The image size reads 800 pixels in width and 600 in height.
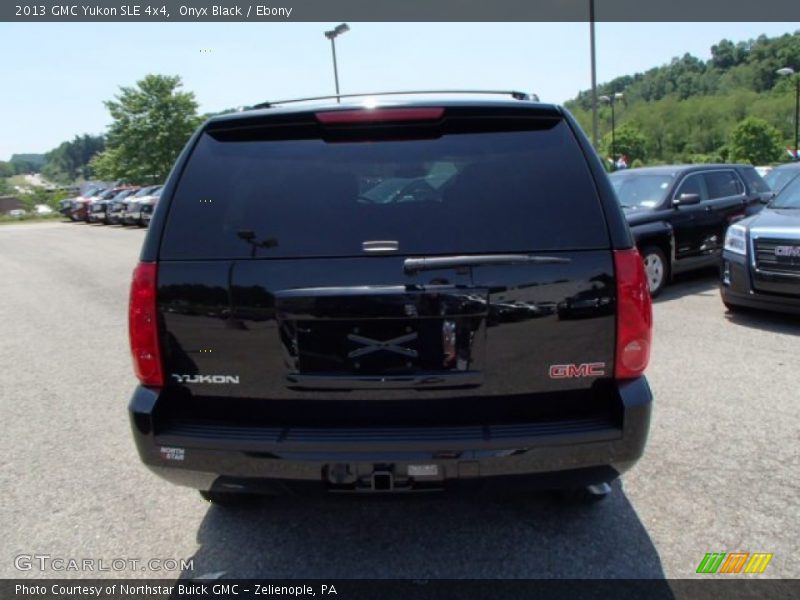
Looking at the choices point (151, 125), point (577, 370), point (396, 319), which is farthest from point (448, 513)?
point (151, 125)

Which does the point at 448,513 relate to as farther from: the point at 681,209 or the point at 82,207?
the point at 82,207

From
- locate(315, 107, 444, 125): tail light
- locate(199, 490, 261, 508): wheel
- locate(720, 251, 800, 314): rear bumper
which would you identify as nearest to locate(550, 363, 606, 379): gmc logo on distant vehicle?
locate(315, 107, 444, 125): tail light

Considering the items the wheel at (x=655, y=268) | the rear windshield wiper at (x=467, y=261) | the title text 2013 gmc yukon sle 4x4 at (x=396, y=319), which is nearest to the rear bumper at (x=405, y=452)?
the title text 2013 gmc yukon sle 4x4 at (x=396, y=319)

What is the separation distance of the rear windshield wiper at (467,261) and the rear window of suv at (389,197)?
0.03m

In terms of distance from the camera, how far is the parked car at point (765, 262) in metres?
6.31

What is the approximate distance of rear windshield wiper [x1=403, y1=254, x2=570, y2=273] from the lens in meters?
2.22

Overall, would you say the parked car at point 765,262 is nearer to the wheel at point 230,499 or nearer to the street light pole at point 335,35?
the wheel at point 230,499

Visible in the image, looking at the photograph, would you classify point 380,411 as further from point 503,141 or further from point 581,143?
point 581,143

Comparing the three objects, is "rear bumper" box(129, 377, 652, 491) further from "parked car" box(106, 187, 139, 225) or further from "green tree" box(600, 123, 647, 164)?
"green tree" box(600, 123, 647, 164)

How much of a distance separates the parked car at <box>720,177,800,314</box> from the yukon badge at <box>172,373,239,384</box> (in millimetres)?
6111

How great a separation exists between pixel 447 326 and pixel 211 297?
90 centimetres

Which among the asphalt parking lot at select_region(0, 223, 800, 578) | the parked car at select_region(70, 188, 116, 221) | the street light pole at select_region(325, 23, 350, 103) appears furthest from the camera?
the parked car at select_region(70, 188, 116, 221)

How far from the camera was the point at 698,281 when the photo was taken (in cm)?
974

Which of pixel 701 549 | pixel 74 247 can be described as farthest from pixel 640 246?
pixel 74 247
